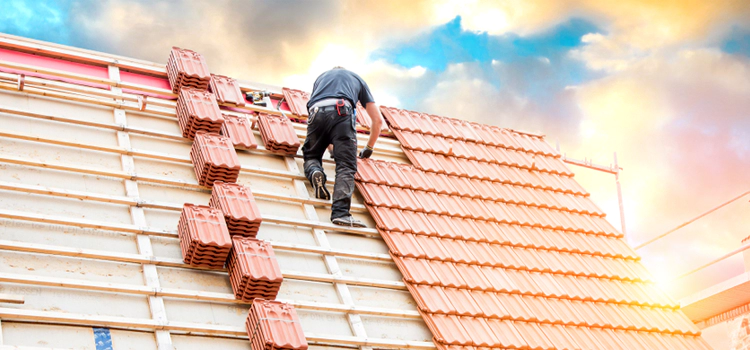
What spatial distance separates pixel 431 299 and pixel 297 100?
2712 mm

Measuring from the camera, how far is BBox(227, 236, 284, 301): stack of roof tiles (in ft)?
14.1

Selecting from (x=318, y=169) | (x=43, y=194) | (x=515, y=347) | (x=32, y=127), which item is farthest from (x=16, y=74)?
(x=515, y=347)

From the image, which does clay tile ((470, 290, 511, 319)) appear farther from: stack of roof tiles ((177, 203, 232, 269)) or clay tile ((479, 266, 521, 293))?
stack of roof tiles ((177, 203, 232, 269))

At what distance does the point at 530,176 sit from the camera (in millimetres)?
7430

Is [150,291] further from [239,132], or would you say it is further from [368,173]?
[368,173]

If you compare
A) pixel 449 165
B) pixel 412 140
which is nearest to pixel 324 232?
pixel 449 165

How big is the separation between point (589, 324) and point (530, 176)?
7.15 ft

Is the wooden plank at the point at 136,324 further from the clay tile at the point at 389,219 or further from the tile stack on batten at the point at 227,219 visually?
the clay tile at the point at 389,219

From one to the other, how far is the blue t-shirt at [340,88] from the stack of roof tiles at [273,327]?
2253 mm

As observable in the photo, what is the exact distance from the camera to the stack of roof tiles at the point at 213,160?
514 cm

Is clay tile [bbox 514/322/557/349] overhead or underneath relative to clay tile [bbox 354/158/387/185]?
underneath

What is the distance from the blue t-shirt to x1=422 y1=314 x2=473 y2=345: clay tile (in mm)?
1952

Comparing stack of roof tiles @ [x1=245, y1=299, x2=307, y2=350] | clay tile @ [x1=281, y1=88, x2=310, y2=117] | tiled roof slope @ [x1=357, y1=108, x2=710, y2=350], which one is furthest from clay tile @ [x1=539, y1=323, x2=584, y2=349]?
clay tile @ [x1=281, y1=88, x2=310, y2=117]

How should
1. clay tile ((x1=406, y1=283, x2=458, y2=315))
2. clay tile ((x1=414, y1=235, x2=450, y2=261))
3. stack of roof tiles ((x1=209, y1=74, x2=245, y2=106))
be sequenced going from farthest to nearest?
stack of roof tiles ((x1=209, y1=74, x2=245, y2=106))
clay tile ((x1=414, y1=235, x2=450, y2=261))
clay tile ((x1=406, y1=283, x2=458, y2=315))
